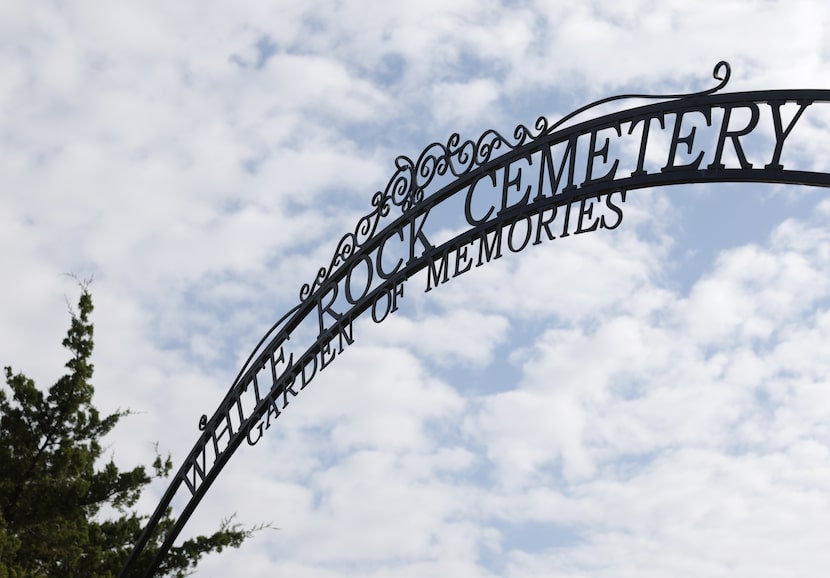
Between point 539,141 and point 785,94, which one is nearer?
point 785,94

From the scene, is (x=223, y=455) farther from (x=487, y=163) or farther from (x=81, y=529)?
(x=81, y=529)

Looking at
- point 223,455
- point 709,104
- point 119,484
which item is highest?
point 119,484

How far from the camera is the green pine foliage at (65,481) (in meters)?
12.3

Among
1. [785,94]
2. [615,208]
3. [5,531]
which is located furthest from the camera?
A: [5,531]

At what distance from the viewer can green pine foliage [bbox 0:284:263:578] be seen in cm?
1230

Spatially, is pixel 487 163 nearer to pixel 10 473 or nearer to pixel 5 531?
pixel 5 531

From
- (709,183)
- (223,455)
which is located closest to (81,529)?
(223,455)

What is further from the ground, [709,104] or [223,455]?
[709,104]

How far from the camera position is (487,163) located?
5.18 metres

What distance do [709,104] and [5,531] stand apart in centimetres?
944

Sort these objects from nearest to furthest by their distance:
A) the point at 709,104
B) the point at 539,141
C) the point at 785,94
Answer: the point at 785,94 → the point at 709,104 → the point at 539,141

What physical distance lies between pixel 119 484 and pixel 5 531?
2.00 m

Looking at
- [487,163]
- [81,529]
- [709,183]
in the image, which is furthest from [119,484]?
[709,183]

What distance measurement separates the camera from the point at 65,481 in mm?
12453
